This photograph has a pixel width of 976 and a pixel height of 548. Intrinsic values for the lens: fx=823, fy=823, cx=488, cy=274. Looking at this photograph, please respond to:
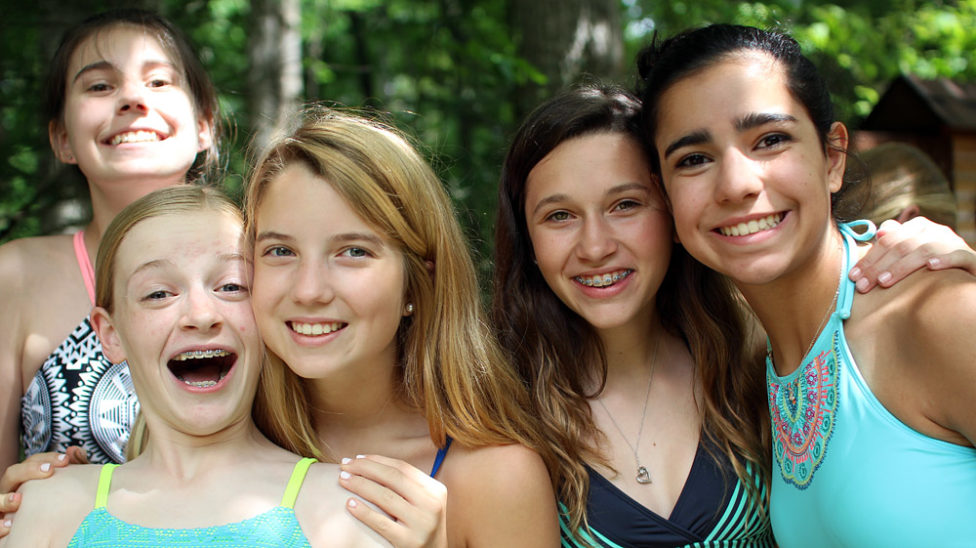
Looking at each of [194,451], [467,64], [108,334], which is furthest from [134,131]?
[467,64]

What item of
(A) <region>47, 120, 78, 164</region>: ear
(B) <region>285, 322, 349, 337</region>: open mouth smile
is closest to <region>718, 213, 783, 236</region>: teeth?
(B) <region>285, 322, 349, 337</region>: open mouth smile

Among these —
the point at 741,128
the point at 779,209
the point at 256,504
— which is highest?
the point at 741,128

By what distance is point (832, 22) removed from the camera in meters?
5.82

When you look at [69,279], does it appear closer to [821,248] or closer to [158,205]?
[158,205]

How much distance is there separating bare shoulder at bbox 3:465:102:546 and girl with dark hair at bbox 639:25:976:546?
5.58 ft

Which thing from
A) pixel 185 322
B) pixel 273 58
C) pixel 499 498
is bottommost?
pixel 499 498

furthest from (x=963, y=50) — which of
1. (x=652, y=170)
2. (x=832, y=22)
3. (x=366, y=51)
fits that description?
(x=366, y=51)

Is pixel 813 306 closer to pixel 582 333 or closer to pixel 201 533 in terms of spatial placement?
pixel 582 333

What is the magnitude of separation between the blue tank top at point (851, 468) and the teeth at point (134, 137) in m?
2.22

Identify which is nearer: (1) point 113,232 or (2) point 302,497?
(2) point 302,497

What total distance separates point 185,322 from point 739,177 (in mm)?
1456

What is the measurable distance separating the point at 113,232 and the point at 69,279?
24.4 inches

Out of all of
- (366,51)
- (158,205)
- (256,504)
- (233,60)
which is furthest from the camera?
(366,51)

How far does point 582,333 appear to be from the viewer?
2770 mm
